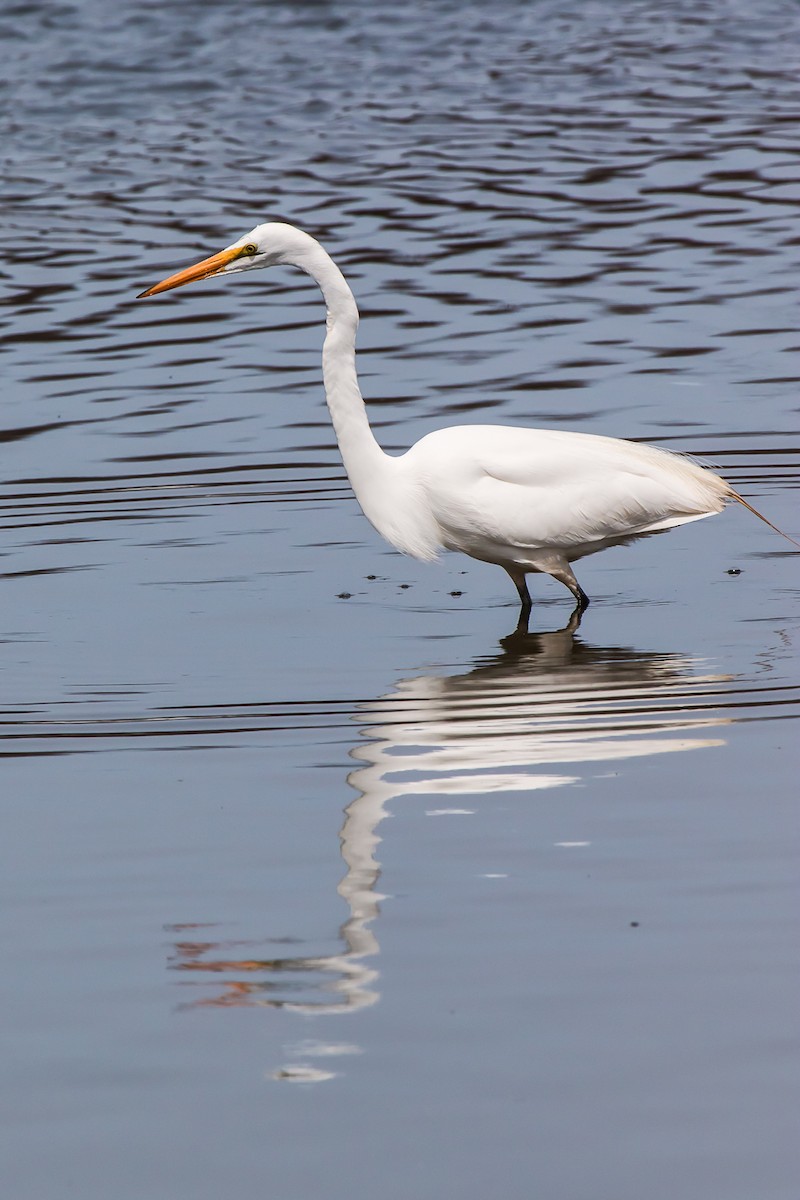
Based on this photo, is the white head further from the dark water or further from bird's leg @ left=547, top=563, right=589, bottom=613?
bird's leg @ left=547, top=563, right=589, bottom=613

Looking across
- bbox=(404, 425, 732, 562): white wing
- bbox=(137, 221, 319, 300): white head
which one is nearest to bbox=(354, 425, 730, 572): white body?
bbox=(404, 425, 732, 562): white wing

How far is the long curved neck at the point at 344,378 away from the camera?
27.0 ft

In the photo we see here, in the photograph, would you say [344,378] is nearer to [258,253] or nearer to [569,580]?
[258,253]

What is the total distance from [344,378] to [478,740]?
2292 millimetres

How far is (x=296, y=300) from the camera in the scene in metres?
14.9

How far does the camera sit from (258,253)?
27.2 ft

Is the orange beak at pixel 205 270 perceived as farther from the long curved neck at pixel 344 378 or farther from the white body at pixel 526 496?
the white body at pixel 526 496

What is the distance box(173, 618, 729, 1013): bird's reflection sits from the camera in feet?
15.5

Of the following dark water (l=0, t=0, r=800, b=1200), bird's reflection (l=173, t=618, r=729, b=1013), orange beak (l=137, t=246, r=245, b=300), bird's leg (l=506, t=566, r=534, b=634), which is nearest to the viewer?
dark water (l=0, t=0, r=800, b=1200)

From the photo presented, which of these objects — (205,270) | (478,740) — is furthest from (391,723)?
(205,270)

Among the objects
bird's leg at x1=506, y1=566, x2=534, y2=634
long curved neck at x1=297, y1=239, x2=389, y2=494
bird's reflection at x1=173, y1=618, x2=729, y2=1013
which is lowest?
bird's leg at x1=506, y1=566, x2=534, y2=634

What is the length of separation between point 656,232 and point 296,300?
10.2ft

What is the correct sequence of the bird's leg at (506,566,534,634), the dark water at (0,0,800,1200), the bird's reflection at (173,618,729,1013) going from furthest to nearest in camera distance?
the bird's leg at (506,566,534,634)
the bird's reflection at (173,618,729,1013)
the dark water at (0,0,800,1200)

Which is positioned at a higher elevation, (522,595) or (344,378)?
(344,378)
